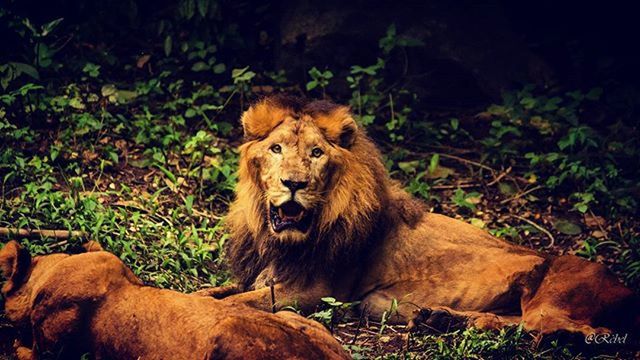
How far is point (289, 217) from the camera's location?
5.36 m

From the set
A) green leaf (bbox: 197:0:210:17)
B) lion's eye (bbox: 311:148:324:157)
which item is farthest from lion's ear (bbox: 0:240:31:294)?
green leaf (bbox: 197:0:210:17)

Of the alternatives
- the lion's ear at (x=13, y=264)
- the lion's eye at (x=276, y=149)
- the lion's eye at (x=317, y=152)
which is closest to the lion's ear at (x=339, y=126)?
the lion's eye at (x=317, y=152)

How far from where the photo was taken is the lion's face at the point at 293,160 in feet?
17.2

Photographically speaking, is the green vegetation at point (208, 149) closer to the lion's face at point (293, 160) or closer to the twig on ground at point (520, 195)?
the twig on ground at point (520, 195)

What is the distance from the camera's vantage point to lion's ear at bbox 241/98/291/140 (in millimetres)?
5516

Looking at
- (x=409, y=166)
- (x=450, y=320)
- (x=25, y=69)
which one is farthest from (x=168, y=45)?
(x=450, y=320)

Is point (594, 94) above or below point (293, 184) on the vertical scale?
above

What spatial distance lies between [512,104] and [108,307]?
491 centimetres

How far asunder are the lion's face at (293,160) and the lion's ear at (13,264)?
4.83ft

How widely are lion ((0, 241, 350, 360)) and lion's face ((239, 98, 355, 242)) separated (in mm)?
1087

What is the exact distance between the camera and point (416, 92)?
8484mm

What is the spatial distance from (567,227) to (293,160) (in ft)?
9.59

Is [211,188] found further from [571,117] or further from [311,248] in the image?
[571,117]

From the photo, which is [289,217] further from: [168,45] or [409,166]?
[168,45]
